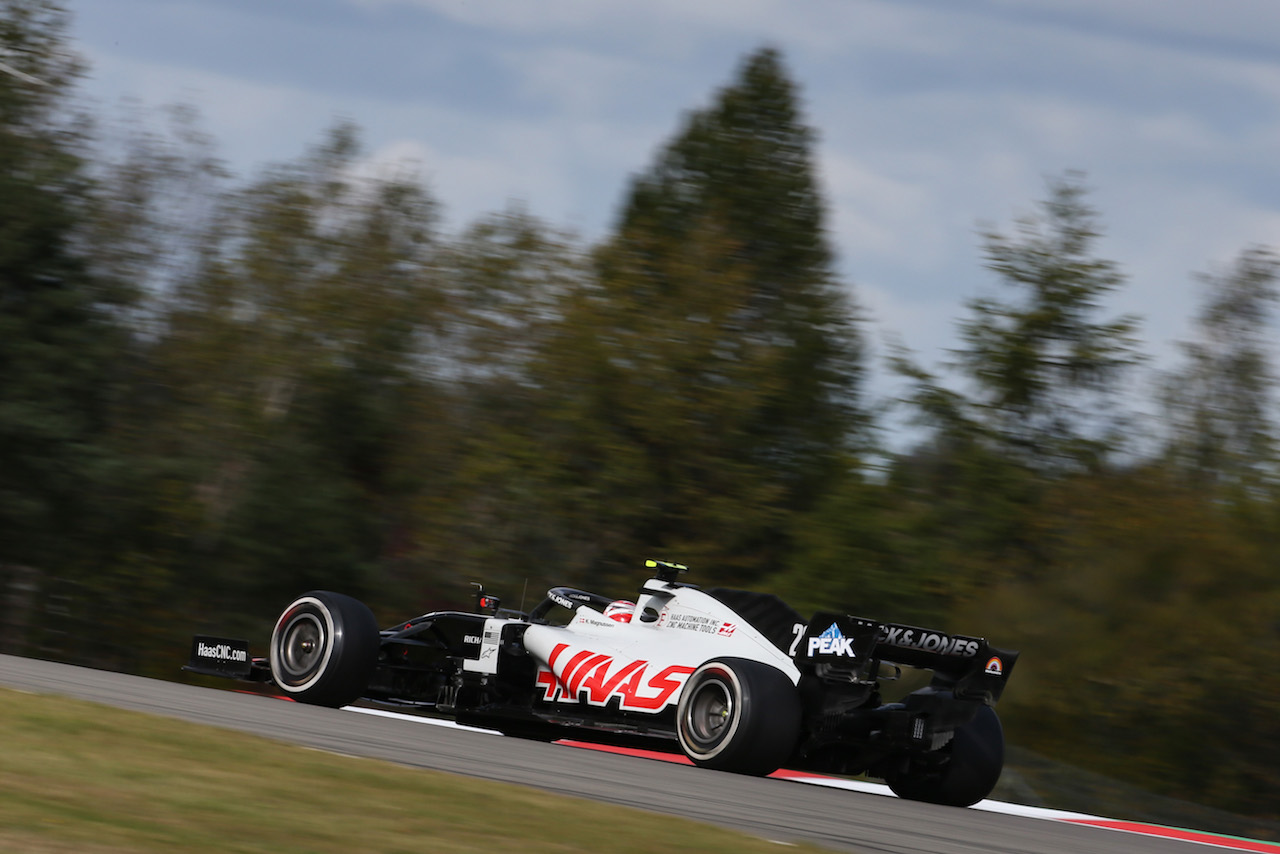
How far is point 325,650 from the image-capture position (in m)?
10.1

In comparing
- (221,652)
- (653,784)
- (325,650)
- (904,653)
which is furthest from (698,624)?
(221,652)

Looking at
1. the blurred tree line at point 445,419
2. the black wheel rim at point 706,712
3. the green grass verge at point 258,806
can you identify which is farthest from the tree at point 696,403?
the green grass verge at point 258,806

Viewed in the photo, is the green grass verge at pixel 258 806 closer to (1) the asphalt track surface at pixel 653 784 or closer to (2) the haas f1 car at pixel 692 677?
(1) the asphalt track surface at pixel 653 784

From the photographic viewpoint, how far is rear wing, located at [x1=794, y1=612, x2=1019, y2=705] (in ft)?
27.9

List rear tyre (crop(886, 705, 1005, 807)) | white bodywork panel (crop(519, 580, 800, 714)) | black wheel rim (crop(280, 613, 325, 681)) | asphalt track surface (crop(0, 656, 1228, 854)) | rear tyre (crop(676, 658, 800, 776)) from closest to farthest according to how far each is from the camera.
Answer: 1. asphalt track surface (crop(0, 656, 1228, 854))
2. rear tyre (crop(676, 658, 800, 776))
3. rear tyre (crop(886, 705, 1005, 807))
4. white bodywork panel (crop(519, 580, 800, 714))
5. black wheel rim (crop(280, 613, 325, 681))

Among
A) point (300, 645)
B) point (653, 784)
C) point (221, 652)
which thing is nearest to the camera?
point (653, 784)

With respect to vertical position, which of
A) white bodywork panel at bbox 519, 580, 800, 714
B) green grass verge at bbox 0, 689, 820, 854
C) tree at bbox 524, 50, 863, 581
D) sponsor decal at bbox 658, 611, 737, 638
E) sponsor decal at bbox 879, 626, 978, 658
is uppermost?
tree at bbox 524, 50, 863, 581

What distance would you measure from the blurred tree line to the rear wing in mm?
13149

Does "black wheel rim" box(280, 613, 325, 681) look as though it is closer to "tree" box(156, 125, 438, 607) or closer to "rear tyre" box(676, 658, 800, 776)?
"rear tyre" box(676, 658, 800, 776)

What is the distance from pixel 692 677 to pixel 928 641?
149 centimetres

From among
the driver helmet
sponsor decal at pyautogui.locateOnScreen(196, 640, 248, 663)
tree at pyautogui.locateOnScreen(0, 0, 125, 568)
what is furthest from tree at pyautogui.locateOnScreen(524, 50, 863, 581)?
the driver helmet

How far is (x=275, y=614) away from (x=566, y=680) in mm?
17496

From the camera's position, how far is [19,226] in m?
23.2

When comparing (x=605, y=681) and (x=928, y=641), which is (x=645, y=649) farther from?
(x=928, y=641)
